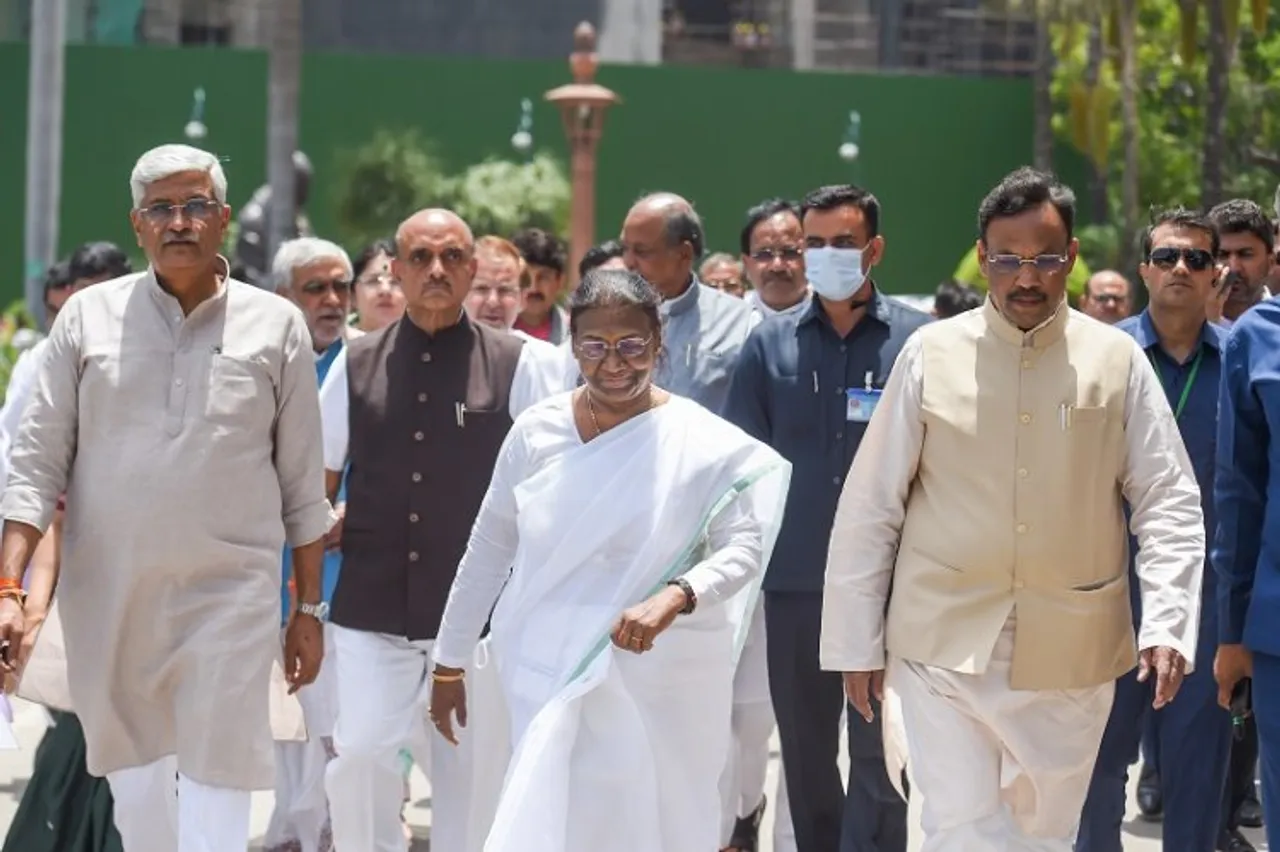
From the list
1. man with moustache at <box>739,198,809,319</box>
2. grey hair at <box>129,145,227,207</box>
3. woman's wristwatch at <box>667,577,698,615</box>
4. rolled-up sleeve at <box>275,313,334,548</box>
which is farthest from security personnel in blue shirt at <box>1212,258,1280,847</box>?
man with moustache at <box>739,198,809,319</box>

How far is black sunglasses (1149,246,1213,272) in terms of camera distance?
7.97 metres

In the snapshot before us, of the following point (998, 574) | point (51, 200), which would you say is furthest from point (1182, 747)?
point (51, 200)

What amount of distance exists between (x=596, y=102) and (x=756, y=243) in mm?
21269

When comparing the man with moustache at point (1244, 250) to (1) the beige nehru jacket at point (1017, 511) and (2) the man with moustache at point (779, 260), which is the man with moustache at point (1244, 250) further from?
(1) the beige nehru jacket at point (1017, 511)

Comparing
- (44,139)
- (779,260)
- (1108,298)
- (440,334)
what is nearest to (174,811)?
(440,334)

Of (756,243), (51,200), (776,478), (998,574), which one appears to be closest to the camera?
(998,574)

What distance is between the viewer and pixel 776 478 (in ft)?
22.3

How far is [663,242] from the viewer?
→ 876 cm

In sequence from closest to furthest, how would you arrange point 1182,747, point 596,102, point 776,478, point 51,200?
point 776,478
point 1182,747
point 51,200
point 596,102

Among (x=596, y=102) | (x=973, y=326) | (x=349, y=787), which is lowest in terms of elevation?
(x=349, y=787)

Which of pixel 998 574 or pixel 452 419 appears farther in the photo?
pixel 452 419

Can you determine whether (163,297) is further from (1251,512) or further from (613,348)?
(1251,512)

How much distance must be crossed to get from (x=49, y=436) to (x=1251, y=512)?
10.5ft

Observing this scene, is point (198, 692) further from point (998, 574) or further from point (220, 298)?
point (998, 574)
